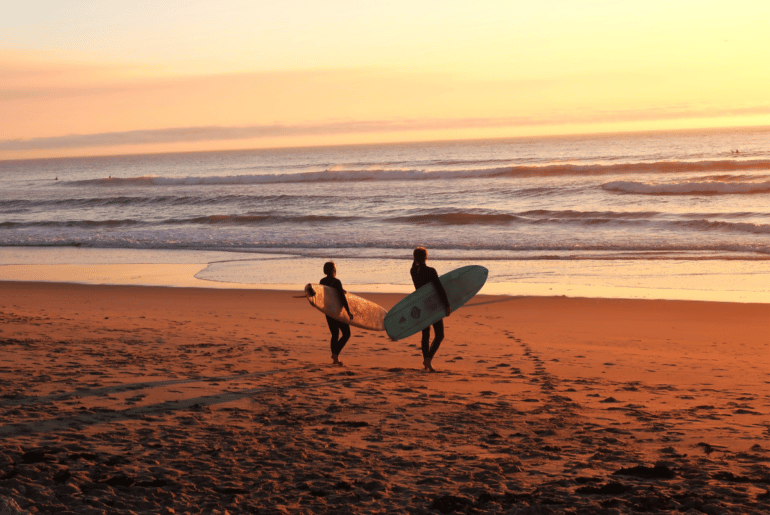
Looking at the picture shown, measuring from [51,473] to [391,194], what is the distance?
Result: 34.8 metres

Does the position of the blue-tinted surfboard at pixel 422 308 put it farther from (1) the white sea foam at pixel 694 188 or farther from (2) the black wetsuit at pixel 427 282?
(1) the white sea foam at pixel 694 188

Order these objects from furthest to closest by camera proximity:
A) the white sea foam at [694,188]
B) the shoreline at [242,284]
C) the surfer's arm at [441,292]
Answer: the white sea foam at [694,188]
the shoreline at [242,284]
the surfer's arm at [441,292]

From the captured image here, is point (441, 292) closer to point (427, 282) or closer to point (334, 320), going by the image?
point (427, 282)

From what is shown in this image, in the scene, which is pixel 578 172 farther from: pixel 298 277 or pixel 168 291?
pixel 168 291

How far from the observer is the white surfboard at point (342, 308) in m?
6.81

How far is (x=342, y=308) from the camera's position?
716cm

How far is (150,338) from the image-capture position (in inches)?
322

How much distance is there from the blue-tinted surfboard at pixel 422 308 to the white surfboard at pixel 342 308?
280 millimetres

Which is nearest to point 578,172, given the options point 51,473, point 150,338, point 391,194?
point 391,194

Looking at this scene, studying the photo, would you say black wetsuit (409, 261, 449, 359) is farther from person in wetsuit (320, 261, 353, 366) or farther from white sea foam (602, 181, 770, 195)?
white sea foam (602, 181, 770, 195)

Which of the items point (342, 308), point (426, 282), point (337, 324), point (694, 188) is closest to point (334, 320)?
point (337, 324)

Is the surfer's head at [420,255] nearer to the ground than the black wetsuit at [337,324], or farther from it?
farther from it

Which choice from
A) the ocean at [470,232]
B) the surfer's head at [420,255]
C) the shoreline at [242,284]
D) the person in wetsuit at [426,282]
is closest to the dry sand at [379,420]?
the person in wetsuit at [426,282]

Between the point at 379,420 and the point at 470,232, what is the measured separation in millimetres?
18376
